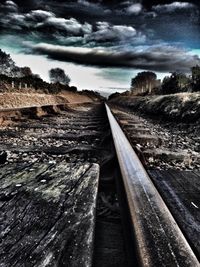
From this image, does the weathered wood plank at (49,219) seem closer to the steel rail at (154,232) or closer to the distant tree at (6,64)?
the steel rail at (154,232)

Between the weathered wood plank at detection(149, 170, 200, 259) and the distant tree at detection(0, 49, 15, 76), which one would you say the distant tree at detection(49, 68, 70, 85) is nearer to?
the distant tree at detection(0, 49, 15, 76)

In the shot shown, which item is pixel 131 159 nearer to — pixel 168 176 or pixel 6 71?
pixel 168 176

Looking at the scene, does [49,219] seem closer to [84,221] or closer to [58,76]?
[84,221]

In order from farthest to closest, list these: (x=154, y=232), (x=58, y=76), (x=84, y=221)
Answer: (x=58, y=76) < (x=84, y=221) < (x=154, y=232)

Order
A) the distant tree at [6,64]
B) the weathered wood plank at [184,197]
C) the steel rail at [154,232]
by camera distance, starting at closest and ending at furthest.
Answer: the steel rail at [154,232]
the weathered wood plank at [184,197]
the distant tree at [6,64]

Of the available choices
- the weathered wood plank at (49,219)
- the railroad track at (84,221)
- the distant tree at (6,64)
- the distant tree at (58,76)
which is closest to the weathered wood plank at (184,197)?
the railroad track at (84,221)

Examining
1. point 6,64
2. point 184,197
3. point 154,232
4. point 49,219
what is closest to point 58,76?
point 6,64

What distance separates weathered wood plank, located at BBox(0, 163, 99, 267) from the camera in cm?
89

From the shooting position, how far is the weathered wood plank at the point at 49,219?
0.89 metres

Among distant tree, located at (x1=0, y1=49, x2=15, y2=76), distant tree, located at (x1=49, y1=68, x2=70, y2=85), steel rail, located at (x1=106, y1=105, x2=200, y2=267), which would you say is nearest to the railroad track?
steel rail, located at (x1=106, y1=105, x2=200, y2=267)

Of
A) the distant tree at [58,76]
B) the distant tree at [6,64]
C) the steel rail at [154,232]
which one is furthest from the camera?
the distant tree at [58,76]

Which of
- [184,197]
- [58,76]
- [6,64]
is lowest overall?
[184,197]

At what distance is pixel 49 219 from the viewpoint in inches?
45.1

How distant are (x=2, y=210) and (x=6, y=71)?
10263 cm
